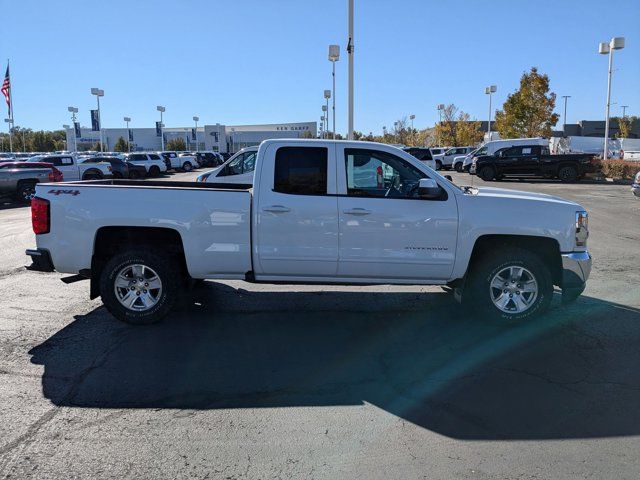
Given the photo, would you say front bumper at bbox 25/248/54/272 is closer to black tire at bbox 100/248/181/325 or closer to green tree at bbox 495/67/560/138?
black tire at bbox 100/248/181/325

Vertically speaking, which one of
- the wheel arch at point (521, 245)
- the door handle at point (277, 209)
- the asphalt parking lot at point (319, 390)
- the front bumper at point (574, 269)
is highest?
the door handle at point (277, 209)

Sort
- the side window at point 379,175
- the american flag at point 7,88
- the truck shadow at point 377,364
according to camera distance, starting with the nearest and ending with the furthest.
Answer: the truck shadow at point 377,364 → the side window at point 379,175 → the american flag at point 7,88

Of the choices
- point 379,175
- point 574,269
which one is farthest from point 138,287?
point 574,269

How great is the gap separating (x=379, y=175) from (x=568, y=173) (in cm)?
2657

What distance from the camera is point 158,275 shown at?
230 inches

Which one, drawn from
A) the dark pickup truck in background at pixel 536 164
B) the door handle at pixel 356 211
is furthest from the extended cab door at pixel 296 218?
the dark pickup truck in background at pixel 536 164

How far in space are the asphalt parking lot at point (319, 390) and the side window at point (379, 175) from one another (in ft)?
4.77

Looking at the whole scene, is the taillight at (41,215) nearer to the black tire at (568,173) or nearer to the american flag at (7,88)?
the black tire at (568,173)

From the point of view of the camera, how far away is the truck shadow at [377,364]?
405 cm

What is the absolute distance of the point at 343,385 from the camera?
449 centimetres

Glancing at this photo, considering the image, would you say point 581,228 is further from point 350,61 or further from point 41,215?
point 350,61

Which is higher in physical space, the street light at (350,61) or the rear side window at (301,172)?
the street light at (350,61)

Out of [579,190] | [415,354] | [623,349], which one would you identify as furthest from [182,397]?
[579,190]

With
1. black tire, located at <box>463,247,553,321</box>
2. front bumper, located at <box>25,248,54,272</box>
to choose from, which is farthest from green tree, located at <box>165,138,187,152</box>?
black tire, located at <box>463,247,553,321</box>
